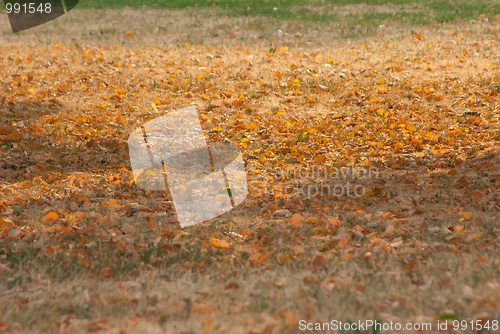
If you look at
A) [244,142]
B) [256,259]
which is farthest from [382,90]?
[256,259]

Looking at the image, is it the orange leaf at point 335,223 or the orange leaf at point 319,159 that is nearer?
the orange leaf at point 335,223

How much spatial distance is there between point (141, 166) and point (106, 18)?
11.1 m

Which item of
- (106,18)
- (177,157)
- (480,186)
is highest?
(106,18)

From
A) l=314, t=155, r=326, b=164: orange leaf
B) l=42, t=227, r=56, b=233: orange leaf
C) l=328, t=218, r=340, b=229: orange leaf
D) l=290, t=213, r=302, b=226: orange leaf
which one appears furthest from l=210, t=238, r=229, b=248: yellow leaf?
l=314, t=155, r=326, b=164: orange leaf

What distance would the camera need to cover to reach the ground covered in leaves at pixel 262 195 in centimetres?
326

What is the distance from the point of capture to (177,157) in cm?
683

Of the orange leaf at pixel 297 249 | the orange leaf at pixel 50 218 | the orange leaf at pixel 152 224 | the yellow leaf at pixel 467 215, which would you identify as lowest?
the yellow leaf at pixel 467 215

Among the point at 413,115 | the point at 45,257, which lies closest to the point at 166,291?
the point at 45,257

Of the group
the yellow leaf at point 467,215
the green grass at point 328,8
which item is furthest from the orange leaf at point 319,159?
the green grass at point 328,8

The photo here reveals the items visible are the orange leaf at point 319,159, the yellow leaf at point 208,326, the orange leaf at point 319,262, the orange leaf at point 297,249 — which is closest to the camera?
the yellow leaf at point 208,326

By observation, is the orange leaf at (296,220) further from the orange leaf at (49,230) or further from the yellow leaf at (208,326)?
the orange leaf at (49,230)

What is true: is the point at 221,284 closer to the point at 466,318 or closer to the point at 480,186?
the point at 466,318

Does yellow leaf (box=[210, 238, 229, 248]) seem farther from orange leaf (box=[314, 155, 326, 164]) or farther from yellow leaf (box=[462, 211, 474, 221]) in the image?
orange leaf (box=[314, 155, 326, 164])

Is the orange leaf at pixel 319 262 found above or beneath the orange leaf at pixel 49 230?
beneath
